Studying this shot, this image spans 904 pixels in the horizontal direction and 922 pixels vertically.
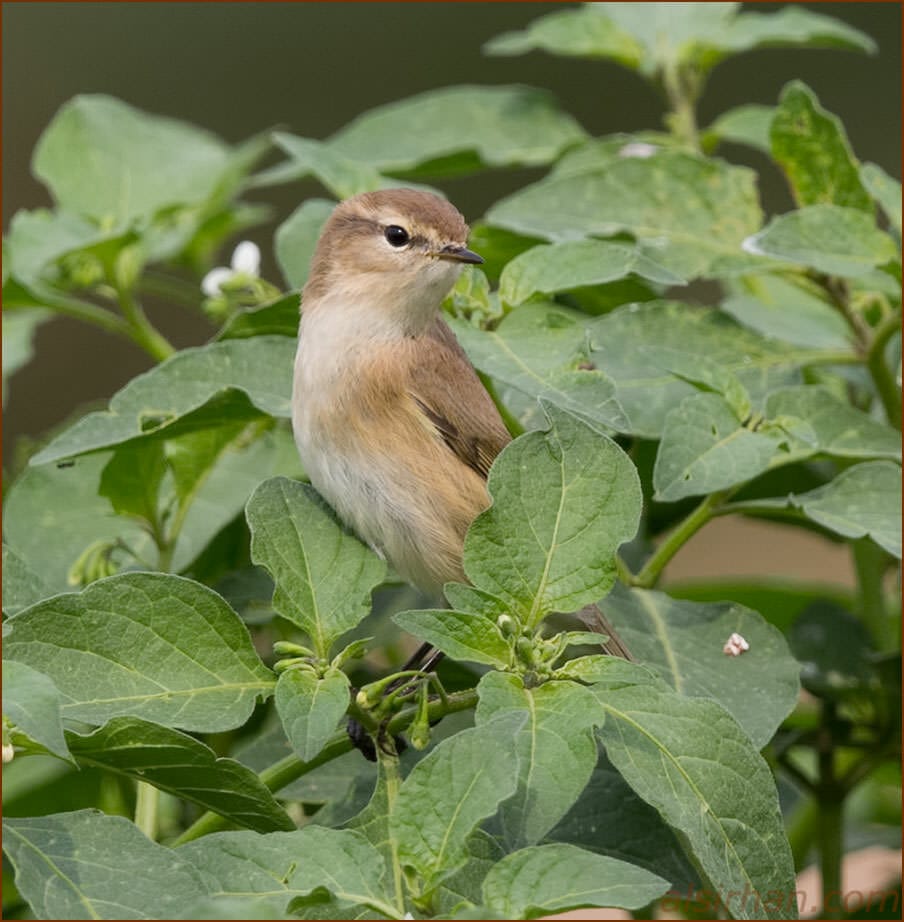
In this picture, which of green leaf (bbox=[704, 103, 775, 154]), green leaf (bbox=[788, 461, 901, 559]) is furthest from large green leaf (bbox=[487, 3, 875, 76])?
green leaf (bbox=[788, 461, 901, 559])

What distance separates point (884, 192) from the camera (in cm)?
228

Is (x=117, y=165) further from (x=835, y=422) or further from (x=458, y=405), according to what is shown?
(x=835, y=422)

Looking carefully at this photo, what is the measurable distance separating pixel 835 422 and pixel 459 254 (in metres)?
0.60

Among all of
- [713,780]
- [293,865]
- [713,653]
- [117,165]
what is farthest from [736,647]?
[117,165]

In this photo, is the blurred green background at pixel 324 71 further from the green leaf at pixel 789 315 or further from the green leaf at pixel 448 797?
the green leaf at pixel 448 797

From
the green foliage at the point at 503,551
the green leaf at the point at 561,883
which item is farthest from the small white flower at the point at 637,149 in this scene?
the green leaf at the point at 561,883

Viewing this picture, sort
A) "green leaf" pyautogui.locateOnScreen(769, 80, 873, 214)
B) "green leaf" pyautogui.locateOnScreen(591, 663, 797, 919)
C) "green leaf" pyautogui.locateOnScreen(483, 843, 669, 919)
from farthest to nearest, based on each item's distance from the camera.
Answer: "green leaf" pyautogui.locateOnScreen(769, 80, 873, 214)
"green leaf" pyautogui.locateOnScreen(591, 663, 797, 919)
"green leaf" pyautogui.locateOnScreen(483, 843, 669, 919)

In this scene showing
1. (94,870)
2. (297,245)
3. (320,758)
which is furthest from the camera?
(297,245)

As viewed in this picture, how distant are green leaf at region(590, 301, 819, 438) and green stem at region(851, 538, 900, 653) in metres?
0.30

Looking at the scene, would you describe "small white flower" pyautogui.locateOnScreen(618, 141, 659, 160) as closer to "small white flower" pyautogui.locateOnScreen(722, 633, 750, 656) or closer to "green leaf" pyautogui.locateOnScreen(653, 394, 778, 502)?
"green leaf" pyautogui.locateOnScreen(653, 394, 778, 502)

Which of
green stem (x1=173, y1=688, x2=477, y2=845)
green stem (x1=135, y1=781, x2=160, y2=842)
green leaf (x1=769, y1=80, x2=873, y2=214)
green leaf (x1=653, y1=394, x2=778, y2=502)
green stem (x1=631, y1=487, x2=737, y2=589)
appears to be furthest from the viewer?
green leaf (x1=769, y1=80, x2=873, y2=214)

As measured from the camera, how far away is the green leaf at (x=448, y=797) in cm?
130

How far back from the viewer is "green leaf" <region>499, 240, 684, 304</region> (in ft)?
6.43

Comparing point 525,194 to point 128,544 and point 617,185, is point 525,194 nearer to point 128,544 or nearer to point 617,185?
point 617,185
